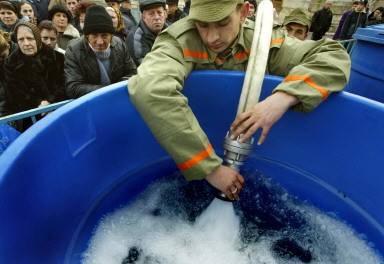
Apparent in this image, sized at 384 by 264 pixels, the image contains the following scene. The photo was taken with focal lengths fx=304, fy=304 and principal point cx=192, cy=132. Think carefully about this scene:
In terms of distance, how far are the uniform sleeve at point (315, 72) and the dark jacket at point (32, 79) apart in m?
1.41

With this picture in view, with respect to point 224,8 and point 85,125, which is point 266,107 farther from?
point 85,125

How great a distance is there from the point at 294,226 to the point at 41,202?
942 mm

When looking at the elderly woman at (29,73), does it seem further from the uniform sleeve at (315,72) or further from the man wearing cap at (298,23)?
the man wearing cap at (298,23)

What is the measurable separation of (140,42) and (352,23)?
11.9 feet

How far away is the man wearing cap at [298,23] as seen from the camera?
197 cm

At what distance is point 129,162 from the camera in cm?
128

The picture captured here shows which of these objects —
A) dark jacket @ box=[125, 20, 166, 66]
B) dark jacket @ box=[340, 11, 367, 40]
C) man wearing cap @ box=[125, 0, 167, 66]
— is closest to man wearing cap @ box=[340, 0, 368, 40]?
dark jacket @ box=[340, 11, 367, 40]

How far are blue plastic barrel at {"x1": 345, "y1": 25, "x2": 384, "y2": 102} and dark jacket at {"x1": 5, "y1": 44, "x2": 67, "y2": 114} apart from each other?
70.3 inches

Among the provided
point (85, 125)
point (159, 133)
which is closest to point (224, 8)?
point (159, 133)

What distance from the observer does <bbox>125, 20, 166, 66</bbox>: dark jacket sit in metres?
2.19

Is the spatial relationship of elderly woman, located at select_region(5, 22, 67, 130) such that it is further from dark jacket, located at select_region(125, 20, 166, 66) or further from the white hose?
the white hose

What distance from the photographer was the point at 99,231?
1.13 metres

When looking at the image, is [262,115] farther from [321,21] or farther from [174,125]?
[321,21]

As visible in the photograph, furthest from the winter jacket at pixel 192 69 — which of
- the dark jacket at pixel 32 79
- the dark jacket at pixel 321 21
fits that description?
the dark jacket at pixel 321 21
